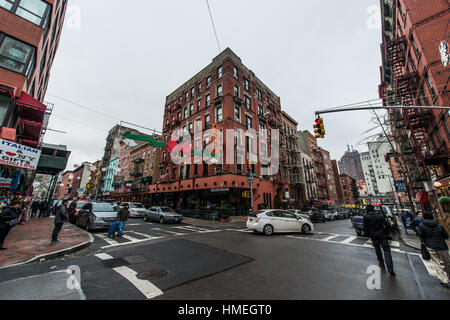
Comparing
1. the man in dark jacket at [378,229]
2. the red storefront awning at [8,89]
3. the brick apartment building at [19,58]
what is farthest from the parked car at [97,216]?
the man in dark jacket at [378,229]

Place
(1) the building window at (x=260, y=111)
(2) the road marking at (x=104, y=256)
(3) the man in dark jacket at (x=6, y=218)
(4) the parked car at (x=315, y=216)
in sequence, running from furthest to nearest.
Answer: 1. (1) the building window at (x=260, y=111)
2. (4) the parked car at (x=315, y=216)
3. (3) the man in dark jacket at (x=6, y=218)
4. (2) the road marking at (x=104, y=256)

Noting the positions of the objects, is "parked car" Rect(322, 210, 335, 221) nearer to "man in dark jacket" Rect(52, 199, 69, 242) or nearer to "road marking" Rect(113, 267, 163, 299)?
"road marking" Rect(113, 267, 163, 299)

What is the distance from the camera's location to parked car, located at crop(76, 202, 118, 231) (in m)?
10.8

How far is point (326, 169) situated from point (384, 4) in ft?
139

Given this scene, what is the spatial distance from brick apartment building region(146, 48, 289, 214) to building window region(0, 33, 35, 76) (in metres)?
10.9

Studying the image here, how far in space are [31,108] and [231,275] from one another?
14849 millimetres

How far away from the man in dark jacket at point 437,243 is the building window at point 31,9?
21.5 m

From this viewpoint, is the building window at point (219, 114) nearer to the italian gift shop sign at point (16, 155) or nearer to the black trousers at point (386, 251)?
the italian gift shop sign at point (16, 155)

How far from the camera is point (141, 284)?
12.8 feet

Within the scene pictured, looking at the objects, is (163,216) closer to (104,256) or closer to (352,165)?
(104,256)

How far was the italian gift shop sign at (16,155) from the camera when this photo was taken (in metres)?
8.03
